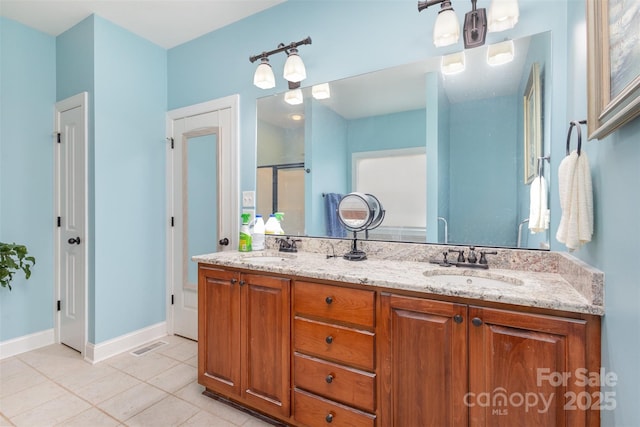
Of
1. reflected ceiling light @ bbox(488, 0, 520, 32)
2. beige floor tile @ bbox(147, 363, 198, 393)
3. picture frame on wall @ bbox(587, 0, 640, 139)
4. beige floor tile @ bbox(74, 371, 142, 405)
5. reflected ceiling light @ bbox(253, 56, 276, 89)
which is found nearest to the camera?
picture frame on wall @ bbox(587, 0, 640, 139)

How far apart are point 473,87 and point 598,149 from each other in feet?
2.48

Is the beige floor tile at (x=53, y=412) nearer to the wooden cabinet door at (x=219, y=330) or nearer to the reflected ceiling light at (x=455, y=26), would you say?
the wooden cabinet door at (x=219, y=330)

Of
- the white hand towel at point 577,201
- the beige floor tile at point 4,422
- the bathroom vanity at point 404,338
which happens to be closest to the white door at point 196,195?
the bathroom vanity at point 404,338

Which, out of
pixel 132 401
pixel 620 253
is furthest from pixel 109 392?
pixel 620 253

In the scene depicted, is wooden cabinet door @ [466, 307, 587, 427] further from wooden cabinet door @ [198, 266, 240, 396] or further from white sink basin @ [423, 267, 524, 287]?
wooden cabinet door @ [198, 266, 240, 396]

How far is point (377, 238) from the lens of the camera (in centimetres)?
189

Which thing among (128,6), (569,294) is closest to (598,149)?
(569,294)

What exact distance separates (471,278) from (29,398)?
2713 millimetres

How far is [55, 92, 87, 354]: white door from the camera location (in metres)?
2.45

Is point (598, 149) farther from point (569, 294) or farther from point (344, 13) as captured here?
point (344, 13)

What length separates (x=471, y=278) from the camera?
4.87 feet

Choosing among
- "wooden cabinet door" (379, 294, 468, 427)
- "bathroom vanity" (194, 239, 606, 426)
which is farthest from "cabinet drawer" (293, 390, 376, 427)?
"wooden cabinet door" (379, 294, 468, 427)

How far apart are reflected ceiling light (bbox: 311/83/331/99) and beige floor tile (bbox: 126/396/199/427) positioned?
2.13 meters

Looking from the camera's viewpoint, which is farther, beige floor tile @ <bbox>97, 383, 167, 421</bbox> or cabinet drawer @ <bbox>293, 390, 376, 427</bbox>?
beige floor tile @ <bbox>97, 383, 167, 421</bbox>
